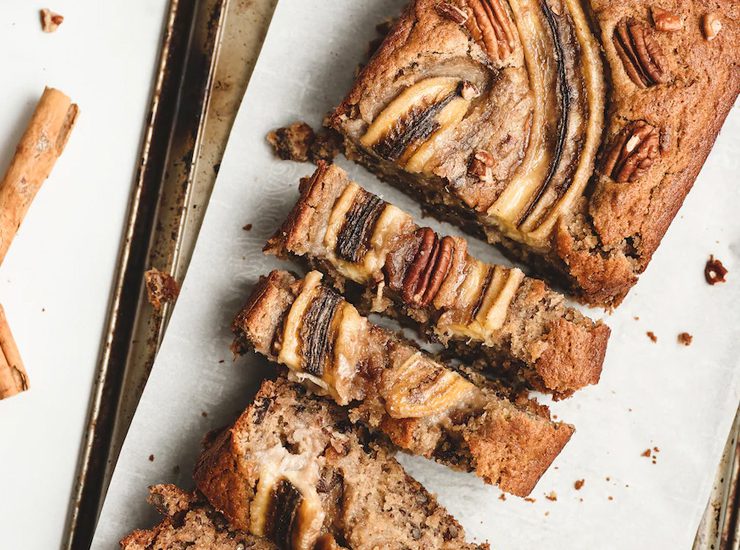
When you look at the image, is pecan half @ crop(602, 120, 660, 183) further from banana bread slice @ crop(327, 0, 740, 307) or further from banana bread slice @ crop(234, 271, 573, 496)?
banana bread slice @ crop(234, 271, 573, 496)

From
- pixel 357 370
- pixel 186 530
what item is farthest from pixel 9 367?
pixel 357 370

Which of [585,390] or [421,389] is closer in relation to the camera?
[421,389]

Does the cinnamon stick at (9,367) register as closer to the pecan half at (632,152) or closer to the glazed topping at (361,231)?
the glazed topping at (361,231)

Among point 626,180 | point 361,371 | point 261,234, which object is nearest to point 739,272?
point 626,180

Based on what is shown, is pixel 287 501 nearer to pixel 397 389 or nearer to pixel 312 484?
pixel 312 484

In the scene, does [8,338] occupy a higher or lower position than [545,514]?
lower

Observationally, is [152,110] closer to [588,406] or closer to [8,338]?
[8,338]
